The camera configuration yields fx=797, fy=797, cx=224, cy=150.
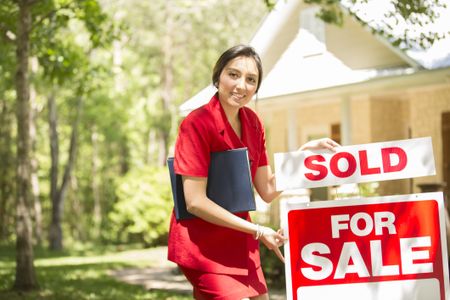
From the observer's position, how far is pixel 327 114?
2069 cm

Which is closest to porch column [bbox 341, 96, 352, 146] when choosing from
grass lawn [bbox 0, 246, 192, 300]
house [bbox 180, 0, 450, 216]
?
house [bbox 180, 0, 450, 216]

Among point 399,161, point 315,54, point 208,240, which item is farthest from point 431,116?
point 208,240

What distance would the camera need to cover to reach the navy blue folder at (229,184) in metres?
3.62

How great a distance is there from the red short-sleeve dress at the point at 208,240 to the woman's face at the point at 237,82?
59 millimetres

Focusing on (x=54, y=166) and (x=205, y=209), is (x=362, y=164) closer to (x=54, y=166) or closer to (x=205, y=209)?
(x=205, y=209)

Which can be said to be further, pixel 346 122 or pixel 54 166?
pixel 54 166

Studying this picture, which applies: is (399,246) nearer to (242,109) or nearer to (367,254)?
(367,254)

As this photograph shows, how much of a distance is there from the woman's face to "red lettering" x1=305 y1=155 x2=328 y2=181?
1.53ft

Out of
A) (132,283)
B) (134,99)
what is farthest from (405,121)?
(134,99)

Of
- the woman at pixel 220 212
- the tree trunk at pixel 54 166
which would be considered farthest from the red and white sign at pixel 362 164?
the tree trunk at pixel 54 166

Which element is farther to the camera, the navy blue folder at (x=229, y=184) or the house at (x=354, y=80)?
the house at (x=354, y=80)

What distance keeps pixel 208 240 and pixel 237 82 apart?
2.42 ft

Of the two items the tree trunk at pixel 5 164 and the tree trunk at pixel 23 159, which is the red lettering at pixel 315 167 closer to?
the tree trunk at pixel 23 159

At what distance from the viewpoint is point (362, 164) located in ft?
12.7
